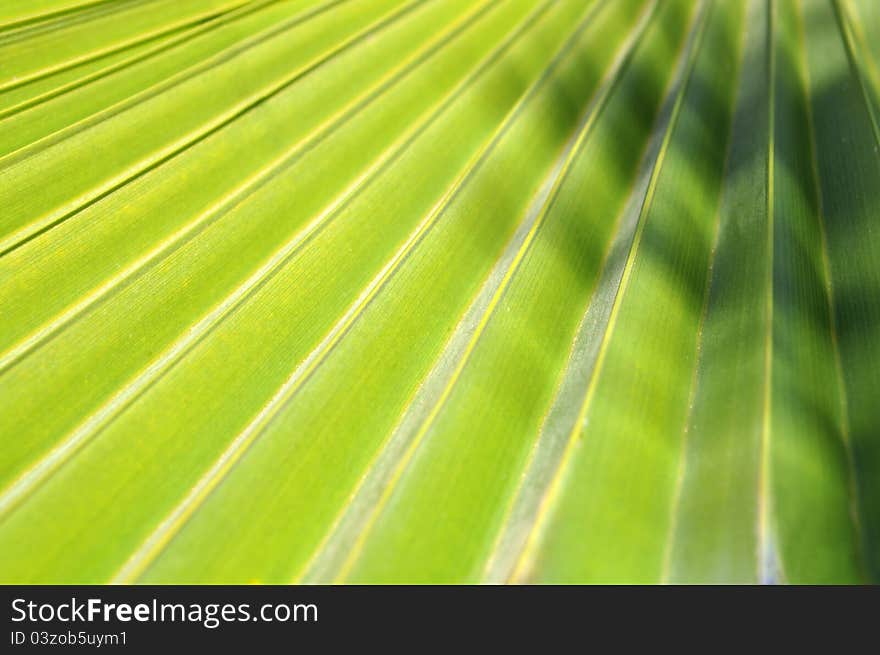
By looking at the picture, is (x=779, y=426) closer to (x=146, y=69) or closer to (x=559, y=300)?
(x=559, y=300)

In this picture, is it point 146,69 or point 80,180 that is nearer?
point 80,180

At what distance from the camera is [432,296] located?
947mm

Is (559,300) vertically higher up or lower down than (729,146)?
lower down

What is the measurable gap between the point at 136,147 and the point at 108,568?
68 cm

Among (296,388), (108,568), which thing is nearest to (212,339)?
(296,388)

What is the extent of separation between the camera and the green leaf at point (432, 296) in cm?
70

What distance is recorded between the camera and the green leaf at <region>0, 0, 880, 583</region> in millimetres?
704

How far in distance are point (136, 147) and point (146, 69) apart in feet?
0.69

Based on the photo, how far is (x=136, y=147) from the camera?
1066 millimetres

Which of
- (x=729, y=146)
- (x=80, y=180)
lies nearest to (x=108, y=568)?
(x=80, y=180)
